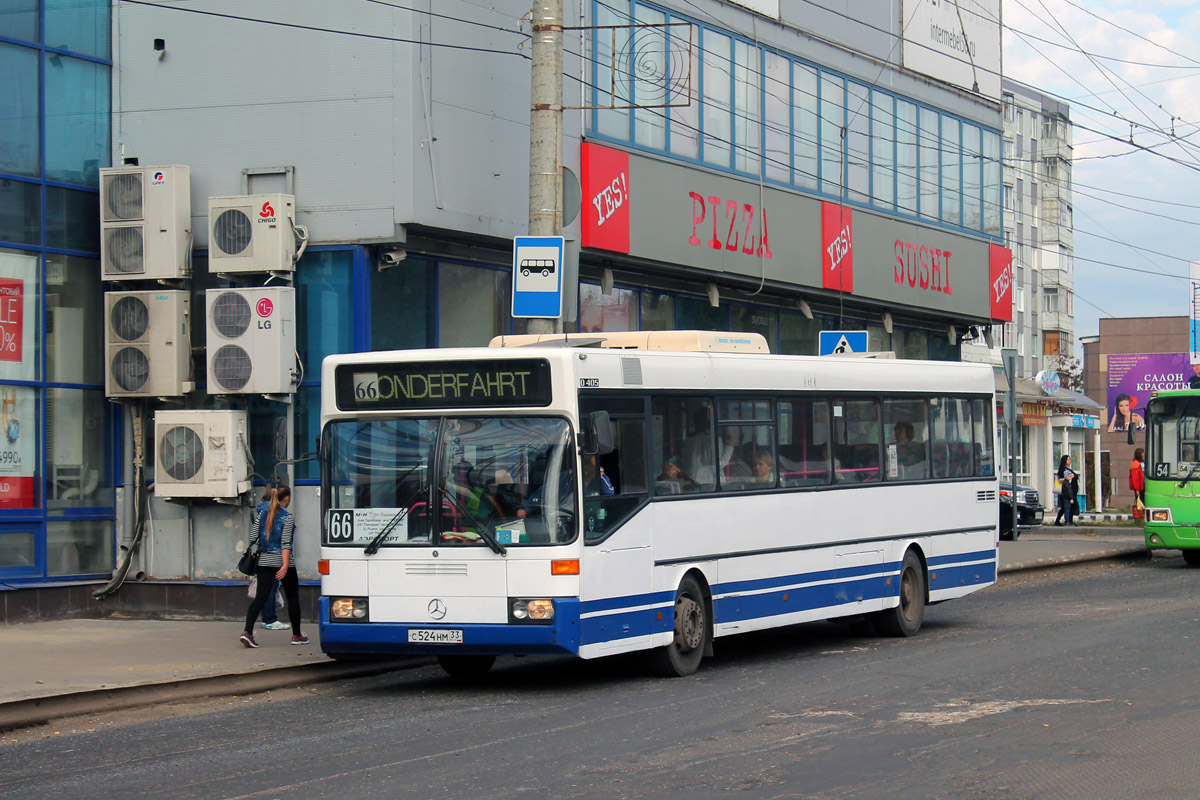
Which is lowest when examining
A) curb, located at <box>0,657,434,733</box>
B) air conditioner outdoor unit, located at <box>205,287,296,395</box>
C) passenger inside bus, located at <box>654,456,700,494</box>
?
curb, located at <box>0,657,434,733</box>

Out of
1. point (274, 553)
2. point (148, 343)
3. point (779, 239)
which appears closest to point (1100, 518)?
A: point (779, 239)

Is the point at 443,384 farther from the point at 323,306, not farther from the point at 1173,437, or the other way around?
the point at 1173,437

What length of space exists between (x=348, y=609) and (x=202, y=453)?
5.55 m

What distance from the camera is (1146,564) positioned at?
2791 centimetres

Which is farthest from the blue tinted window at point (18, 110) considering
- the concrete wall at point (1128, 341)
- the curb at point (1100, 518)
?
the concrete wall at point (1128, 341)

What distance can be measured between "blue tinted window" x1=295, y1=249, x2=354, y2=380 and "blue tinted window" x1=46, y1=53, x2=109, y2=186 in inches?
116

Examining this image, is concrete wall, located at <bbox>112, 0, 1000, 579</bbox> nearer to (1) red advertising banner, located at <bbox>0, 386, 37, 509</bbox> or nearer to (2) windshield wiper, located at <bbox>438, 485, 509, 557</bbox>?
(1) red advertising banner, located at <bbox>0, 386, 37, 509</bbox>

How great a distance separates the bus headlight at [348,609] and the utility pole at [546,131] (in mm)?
3689

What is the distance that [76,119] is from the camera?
18125mm

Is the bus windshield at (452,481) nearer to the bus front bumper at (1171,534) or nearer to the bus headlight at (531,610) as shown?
the bus headlight at (531,610)

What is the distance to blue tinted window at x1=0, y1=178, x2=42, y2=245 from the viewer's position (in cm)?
1727

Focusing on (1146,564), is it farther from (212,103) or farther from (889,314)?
(212,103)

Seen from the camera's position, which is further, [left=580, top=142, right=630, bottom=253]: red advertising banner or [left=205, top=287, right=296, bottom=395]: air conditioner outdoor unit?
[left=580, top=142, right=630, bottom=253]: red advertising banner

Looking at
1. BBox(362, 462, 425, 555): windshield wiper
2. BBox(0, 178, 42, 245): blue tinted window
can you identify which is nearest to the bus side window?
BBox(362, 462, 425, 555): windshield wiper
